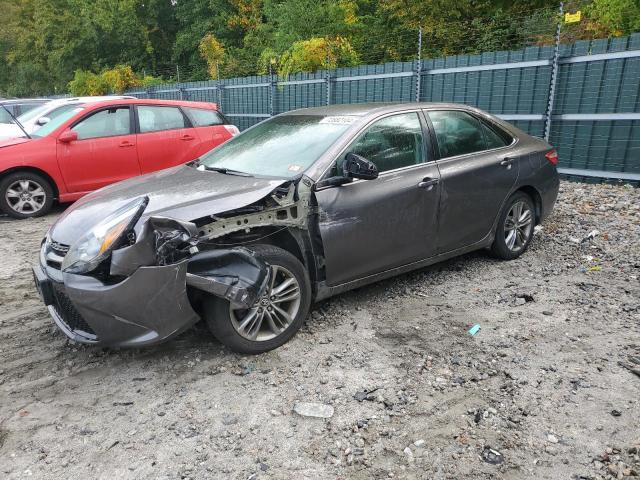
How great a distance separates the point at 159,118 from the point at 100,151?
1.14 meters

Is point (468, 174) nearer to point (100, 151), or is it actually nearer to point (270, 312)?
point (270, 312)

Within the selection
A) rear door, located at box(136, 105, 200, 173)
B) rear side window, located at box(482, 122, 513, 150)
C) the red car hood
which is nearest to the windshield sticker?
rear side window, located at box(482, 122, 513, 150)

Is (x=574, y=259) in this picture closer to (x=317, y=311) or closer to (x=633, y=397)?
(x=633, y=397)

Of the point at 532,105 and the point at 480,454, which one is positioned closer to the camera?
the point at 480,454

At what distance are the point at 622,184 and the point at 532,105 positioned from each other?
6.69ft

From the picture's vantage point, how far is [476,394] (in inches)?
119

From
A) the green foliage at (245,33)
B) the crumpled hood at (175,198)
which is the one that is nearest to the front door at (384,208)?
the crumpled hood at (175,198)

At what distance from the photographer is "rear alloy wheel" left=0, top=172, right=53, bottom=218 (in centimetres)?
712

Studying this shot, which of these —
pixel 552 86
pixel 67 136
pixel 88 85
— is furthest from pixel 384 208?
pixel 88 85

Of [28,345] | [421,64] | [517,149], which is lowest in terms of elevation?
[28,345]

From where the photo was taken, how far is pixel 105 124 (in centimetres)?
773

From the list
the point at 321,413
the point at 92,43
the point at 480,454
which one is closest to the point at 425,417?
the point at 480,454

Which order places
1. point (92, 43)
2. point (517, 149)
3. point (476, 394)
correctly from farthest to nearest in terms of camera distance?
point (92, 43) < point (517, 149) < point (476, 394)

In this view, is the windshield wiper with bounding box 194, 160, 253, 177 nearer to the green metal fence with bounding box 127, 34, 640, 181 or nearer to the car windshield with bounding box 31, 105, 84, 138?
the car windshield with bounding box 31, 105, 84, 138
